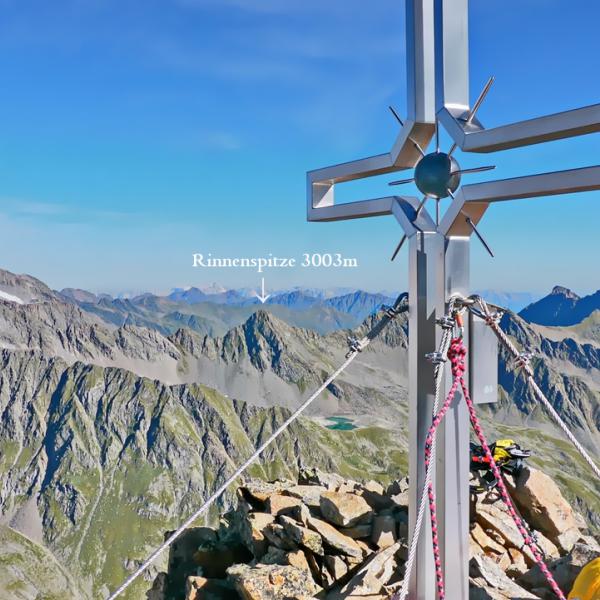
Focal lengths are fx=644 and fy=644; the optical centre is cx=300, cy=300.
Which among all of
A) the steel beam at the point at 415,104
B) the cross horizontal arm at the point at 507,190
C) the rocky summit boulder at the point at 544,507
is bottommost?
the rocky summit boulder at the point at 544,507

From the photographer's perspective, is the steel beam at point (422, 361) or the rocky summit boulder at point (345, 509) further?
the rocky summit boulder at point (345, 509)

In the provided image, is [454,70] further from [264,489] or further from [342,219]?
[264,489]

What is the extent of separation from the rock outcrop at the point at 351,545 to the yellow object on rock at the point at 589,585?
119 cm

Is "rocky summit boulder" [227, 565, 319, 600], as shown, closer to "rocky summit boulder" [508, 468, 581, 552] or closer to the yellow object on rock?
the yellow object on rock

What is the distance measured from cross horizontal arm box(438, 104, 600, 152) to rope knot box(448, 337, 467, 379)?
77.2 inches

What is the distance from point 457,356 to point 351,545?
4.17 m

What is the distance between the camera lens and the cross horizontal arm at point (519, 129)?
5.42 meters

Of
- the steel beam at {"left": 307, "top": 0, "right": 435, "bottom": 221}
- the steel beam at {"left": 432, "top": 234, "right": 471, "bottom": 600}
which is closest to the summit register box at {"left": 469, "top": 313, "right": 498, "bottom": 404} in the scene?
the steel beam at {"left": 432, "top": 234, "right": 471, "bottom": 600}

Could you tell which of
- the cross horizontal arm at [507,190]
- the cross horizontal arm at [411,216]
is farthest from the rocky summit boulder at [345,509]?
the cross horizontal arm at [507,190]

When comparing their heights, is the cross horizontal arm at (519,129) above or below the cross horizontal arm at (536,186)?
above

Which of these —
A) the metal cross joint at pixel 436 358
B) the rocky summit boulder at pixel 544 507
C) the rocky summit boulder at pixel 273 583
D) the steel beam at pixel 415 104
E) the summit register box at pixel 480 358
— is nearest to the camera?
the metal cross joint at pixel 436 358

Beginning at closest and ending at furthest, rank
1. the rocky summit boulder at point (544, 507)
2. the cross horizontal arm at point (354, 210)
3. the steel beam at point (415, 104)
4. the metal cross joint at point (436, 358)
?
the metal cross joint at point (436, 358) < the steel beam at point (415, 104) < the cross horizontal arm at point (354, 210) < the rocky summit boulder at point (544, 507)

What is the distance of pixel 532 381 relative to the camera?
246 inches

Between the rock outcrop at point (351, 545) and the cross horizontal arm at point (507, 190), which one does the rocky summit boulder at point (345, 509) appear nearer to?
the rock outcrop at point (351, 545)
